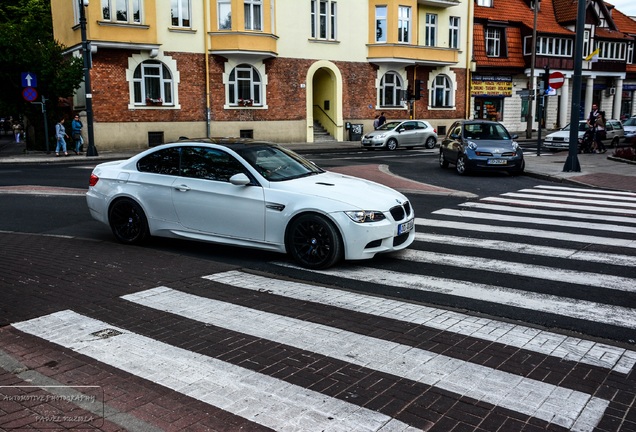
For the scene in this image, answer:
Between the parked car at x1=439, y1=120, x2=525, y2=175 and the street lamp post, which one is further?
the street lamp post

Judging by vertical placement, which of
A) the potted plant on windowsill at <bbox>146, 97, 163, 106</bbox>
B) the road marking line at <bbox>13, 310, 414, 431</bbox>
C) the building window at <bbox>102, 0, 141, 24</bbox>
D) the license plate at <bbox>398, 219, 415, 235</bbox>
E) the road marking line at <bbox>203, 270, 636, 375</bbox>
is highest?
the building window at <bbox>102, 0, 141, 24</bbox>

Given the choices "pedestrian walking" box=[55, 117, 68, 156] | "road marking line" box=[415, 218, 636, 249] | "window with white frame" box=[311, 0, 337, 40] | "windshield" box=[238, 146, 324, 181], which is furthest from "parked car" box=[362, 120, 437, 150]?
"windshield" box=[238, 146, 324, 181]

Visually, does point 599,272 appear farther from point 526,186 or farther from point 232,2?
point 232,2

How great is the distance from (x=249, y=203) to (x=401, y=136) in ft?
81.8

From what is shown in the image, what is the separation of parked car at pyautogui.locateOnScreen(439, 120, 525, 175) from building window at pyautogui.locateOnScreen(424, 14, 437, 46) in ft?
76.7

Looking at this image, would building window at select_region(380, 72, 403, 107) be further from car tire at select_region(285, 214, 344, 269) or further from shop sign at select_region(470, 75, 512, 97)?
car tire at select_region(285, 214, 344, 269)

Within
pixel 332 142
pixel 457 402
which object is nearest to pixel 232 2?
pixel 332 142

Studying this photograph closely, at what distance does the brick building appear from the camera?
29.7 m

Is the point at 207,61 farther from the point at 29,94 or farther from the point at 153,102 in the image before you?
the point at 29,94

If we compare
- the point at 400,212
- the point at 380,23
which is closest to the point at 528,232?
the point at 400,212

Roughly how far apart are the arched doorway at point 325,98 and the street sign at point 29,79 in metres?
15.0

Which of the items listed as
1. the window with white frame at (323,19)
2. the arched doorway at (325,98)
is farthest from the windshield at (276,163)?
the window with white frame at (323,19)

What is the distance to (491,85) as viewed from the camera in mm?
45625

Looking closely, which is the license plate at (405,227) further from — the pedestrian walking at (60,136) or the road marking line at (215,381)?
the pedestrian walking at (60,136)
